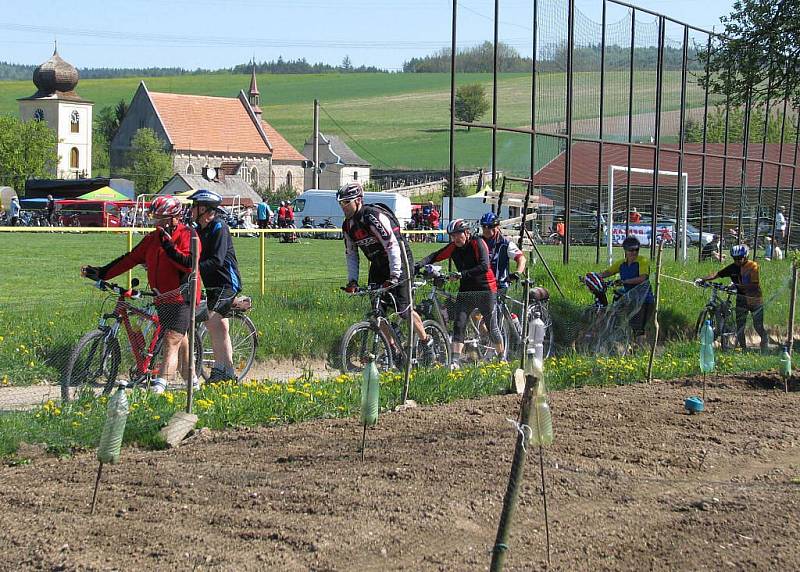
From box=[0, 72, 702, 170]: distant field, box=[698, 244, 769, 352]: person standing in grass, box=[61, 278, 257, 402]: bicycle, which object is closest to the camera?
box=[61, 278, 257, 402]: bicycle

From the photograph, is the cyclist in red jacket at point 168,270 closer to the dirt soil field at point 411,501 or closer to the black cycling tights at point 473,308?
the dirt soil field at point 411,501

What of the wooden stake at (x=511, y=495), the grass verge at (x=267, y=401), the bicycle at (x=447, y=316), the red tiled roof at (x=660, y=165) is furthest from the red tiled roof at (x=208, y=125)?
the wooden stake at (x=511, y=495)

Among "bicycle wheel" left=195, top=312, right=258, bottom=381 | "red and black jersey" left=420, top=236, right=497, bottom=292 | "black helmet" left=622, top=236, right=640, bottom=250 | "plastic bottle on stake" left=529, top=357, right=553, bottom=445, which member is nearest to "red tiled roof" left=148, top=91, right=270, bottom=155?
"black helmet" left=622, top=236, right=640, bottom=250

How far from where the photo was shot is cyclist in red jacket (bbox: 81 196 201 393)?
10.1 meters

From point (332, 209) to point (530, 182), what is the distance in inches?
1835

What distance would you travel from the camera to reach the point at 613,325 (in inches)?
594

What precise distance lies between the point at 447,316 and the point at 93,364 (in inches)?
171

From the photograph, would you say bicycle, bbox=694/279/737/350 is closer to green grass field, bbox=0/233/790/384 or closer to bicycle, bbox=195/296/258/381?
green grass field, bbox=0/233/790/384

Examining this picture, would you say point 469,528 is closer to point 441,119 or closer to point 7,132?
point 7,132

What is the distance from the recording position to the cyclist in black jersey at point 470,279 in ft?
43.9

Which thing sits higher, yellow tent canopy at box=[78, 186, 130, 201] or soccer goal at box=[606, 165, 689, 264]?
yellow tent canopy at box=[78, 186, 130, 201]

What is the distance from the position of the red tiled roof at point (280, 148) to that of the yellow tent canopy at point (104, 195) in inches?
2493

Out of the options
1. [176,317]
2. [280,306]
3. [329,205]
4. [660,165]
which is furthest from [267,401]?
[329,205]

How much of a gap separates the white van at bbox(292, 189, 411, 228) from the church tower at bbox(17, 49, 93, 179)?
73471mm
